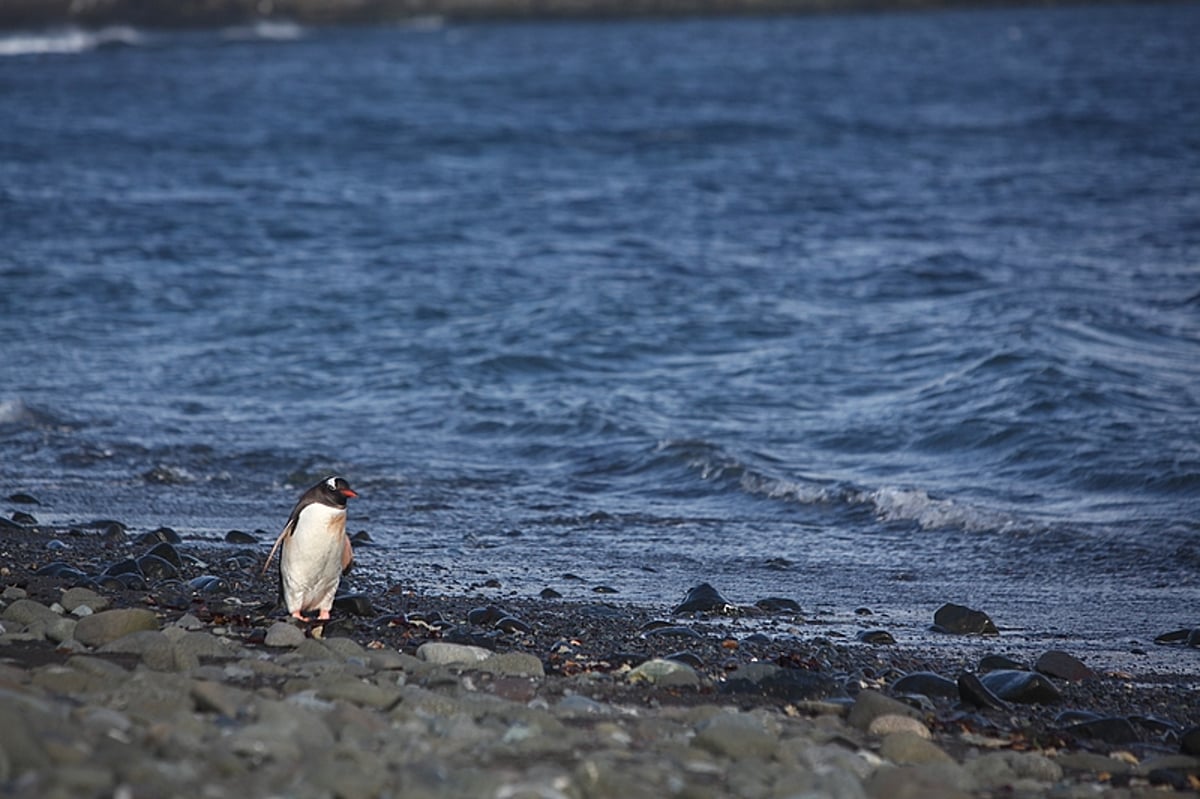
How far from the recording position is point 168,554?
6770 mm

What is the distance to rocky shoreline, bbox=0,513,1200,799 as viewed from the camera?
373 centimetres

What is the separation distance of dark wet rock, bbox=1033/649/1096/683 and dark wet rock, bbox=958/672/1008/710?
478 millimetres

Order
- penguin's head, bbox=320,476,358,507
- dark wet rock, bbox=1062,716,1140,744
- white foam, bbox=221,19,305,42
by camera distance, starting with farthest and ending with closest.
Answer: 1. white foam, bbox=221,19,305,42
2. penguin's head, bbox=320,476,358,507
3. dark wet rock, bbox=1062,716,1140,744

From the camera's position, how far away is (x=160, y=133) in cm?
3031

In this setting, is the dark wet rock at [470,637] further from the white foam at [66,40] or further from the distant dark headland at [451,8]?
the distant dark headland at [451,8]

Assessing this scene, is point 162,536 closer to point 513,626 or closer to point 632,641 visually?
point 513,626

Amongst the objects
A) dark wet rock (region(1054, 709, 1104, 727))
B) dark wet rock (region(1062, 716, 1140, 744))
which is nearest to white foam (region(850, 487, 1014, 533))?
dark wet rock (region(1054, 709, 1104, 727))

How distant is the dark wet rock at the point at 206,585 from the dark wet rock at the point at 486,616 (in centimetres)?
127

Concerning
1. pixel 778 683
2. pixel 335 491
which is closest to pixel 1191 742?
pixel 778 683

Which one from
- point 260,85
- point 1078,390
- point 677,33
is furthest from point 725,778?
point 677,33

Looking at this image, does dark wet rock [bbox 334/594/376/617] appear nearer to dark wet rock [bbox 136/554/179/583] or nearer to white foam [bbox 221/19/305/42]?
dark wet rock [bbox 136/554/179/583]

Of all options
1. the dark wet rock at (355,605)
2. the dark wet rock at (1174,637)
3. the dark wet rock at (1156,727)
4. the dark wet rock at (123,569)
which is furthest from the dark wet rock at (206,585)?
the dark wet rock at (1174,637)

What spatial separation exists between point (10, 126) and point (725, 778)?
31.2 meters

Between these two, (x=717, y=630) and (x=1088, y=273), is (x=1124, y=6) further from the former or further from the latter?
(x=717, y=630)
